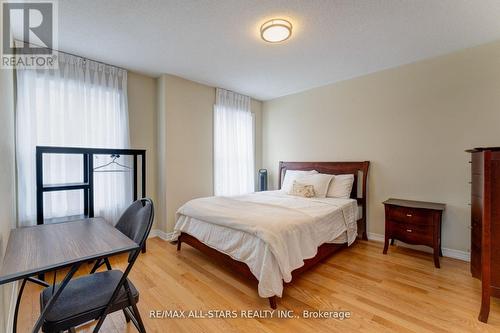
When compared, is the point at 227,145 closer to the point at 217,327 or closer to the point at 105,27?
the point at 105,27

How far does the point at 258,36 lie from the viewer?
2359 millimetres

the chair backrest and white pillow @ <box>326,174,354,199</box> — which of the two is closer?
the chair backrest

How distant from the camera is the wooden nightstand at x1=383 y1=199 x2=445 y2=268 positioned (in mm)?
2457

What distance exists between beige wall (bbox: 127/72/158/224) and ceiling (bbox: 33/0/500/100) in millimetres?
255

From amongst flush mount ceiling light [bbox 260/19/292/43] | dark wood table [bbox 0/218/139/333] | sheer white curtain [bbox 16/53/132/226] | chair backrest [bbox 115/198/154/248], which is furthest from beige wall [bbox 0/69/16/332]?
flush mount ceiling light [bbox 260/19/292/43]

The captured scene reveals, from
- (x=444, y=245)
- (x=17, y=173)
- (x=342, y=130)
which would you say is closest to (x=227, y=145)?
(x=342, y=130)

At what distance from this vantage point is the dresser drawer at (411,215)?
2.51m

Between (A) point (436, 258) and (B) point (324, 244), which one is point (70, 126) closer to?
(B) point (324, 244)

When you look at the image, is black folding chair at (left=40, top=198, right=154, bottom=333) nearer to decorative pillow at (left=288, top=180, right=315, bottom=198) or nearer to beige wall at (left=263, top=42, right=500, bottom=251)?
decorative pillow at (left=288, top=180, right=315, bottom=198)

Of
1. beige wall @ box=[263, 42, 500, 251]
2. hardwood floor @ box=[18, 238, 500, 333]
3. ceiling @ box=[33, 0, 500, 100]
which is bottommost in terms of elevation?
hardwood floor @ box=[18, 238, 500, 333]

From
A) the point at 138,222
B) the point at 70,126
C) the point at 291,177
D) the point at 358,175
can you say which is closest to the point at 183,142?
the point at 70,126

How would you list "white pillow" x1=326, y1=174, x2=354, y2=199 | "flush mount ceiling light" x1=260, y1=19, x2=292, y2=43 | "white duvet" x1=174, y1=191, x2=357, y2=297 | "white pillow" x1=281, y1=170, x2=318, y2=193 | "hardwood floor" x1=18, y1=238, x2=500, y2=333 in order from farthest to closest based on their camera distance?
"white pillow" x1=281, y1=170, x2=318, y2=193 < "white pillow" x1=326, y1=174, x2=354, y2=199 < "flush mount ceiling light" x1=260, y1=19, x2=292, y2=43 < "white duvet" x1=174, y1=191, x2=357, y2=297 < "hardwood floor" x1=18, y1=238, x2=500, y2=333

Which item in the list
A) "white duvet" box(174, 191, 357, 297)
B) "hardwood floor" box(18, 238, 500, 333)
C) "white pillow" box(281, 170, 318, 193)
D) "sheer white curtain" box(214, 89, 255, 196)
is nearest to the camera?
"hardwood floor" box(18, 238, 500, 333)

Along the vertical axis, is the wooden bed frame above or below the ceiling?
below
